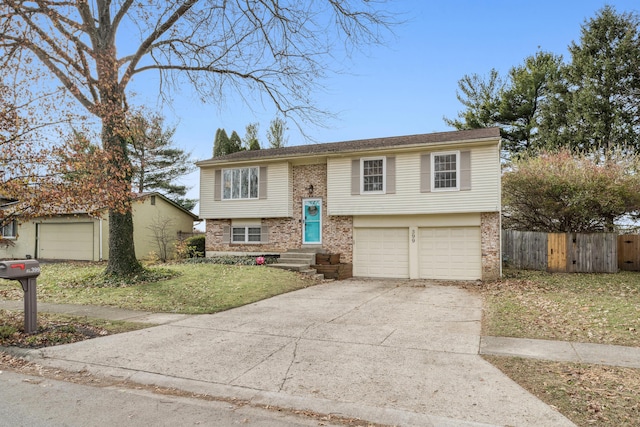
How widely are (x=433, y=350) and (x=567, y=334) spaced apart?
2655 mm

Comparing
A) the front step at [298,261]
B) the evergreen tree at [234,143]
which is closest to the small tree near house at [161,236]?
the evergreen tree at [234,143]

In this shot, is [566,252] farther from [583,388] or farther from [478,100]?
[478,100]

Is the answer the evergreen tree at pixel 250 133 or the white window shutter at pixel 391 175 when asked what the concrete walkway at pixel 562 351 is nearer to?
the white window shutter at pixel 391 175

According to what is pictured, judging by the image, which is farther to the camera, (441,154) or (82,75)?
(441,154)

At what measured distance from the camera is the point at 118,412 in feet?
12.9

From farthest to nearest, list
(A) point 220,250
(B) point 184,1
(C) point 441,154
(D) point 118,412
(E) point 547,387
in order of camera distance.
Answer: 1. (A) point 220,250
2. (C) point 441,154
3. (B) point 184,1
4. (E) point 547,387
5. (D) point 118,412

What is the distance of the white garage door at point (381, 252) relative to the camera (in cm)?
1655

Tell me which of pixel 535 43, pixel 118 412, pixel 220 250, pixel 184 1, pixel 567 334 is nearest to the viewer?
pixel 118 412

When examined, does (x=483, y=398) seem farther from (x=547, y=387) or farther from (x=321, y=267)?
(x=321, y=267)

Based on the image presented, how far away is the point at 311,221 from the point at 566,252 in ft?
34.7

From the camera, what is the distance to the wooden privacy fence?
1630 centimetres

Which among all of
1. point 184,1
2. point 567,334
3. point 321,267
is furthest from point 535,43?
point 567,334

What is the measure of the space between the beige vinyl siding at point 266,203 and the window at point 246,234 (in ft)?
2.39

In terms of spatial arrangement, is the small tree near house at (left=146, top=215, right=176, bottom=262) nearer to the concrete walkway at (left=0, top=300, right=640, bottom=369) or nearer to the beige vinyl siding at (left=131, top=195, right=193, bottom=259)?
the beige vinyl siding at (left=131, top=195, right=193, bottom=259)
